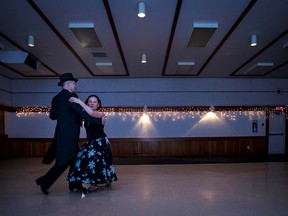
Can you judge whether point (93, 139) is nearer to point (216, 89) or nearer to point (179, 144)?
point (179, 144)

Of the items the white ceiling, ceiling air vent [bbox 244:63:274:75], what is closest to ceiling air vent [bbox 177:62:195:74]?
the white ceiling

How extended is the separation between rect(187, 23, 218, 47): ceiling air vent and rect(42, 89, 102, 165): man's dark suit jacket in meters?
2.80

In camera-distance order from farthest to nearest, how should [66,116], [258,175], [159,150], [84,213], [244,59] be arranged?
[159,150], [244,59], [258,175], [66,116], [84,213]

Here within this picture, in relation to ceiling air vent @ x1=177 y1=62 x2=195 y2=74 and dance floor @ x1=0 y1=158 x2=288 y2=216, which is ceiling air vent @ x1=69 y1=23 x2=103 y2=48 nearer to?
ceiling air vent @ x1=177 y1=62 x2=195 y2=74

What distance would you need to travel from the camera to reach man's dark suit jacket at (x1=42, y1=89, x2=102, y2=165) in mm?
2990

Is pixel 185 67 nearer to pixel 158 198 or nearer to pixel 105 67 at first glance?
pixel 105 67

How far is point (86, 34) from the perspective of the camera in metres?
4.98

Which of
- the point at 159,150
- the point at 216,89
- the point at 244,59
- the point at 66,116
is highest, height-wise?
the point at 244,59

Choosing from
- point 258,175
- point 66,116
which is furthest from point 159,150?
point 66,116

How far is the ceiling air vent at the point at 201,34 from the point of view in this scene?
4602 millimetres

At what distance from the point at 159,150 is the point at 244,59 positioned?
14.0 ft

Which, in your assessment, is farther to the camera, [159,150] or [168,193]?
[159,150]

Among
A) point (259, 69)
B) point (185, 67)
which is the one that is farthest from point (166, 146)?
point (259, 69)

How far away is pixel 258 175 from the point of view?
4512mm
